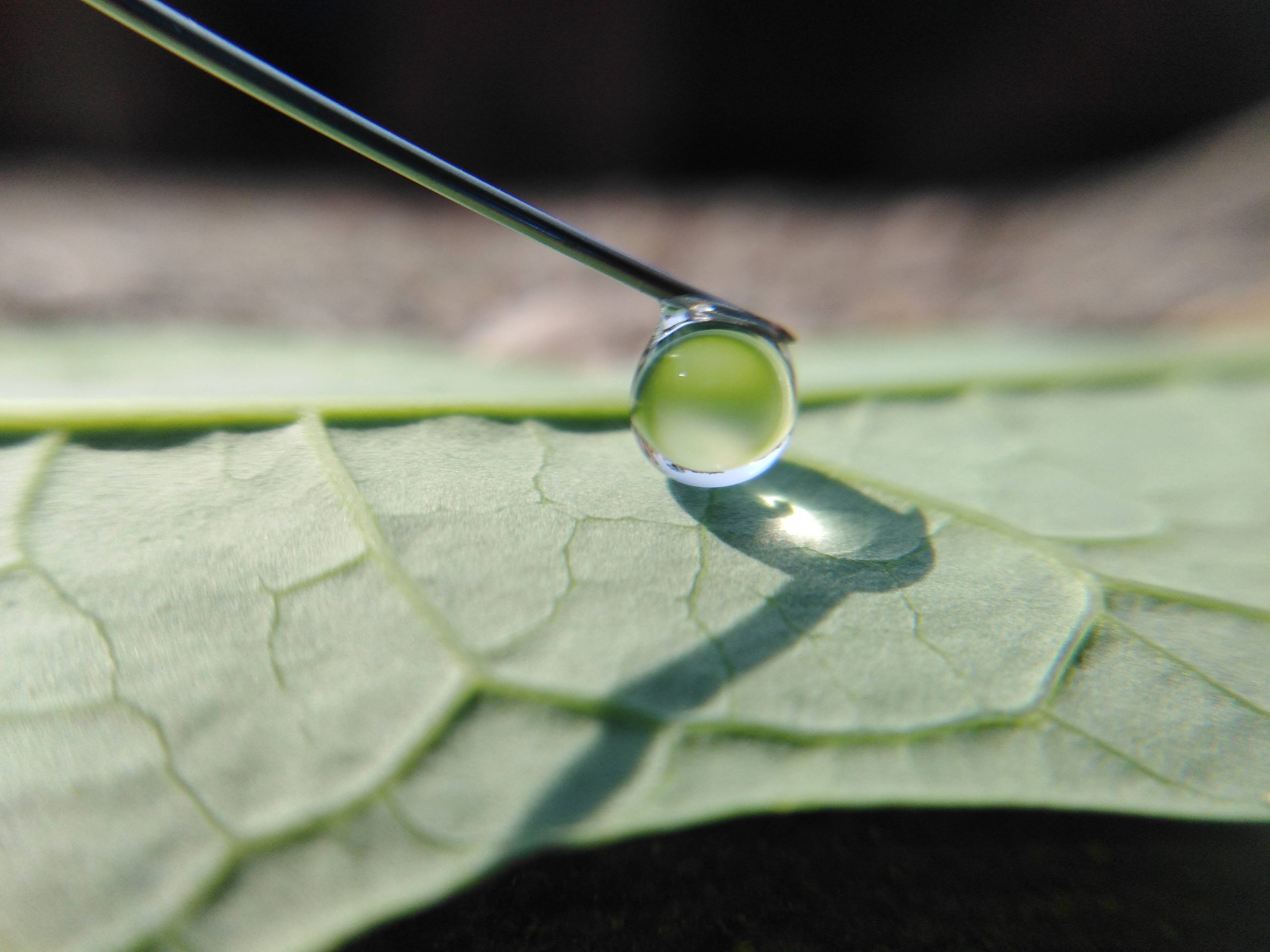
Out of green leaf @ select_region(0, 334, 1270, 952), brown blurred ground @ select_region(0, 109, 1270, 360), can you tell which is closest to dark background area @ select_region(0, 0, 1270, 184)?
brown blurred ground @ select_region(0, 109, 1270, 360)

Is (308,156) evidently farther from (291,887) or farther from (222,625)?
(291,887)

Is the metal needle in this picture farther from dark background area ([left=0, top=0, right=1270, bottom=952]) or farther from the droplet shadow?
dark background area ([left=0, top=0, right=1270, bottom=952])

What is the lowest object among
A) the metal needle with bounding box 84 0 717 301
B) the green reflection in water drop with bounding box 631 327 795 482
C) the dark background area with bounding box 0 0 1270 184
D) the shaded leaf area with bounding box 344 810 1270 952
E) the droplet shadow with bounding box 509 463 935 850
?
the shaded leaf area with bounding box 344 810 1270 952

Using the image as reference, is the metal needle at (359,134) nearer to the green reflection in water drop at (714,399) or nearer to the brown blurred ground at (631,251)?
the green reflection in water drop at (714,399)

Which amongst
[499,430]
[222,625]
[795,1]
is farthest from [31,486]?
[795,1]

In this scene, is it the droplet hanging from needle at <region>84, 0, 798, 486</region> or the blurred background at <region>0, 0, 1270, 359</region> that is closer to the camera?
the droplet hanging from needle at <region>84, 0, 798, 486</region>

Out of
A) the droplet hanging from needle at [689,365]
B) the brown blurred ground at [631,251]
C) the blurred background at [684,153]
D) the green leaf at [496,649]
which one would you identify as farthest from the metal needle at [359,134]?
the blurred background at [684,153]

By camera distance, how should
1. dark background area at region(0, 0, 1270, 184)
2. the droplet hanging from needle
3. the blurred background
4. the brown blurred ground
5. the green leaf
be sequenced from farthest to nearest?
dark background area at region(0, 0, 1270, 184), the blurred background, the brown blurred ground, the droplet hanging from needle, the green leaf

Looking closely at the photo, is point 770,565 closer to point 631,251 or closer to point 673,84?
point 631,251
